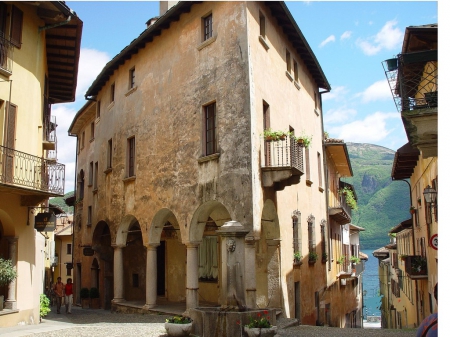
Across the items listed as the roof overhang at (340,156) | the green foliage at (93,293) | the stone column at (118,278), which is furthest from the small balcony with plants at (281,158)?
the green foliage at (93,293)

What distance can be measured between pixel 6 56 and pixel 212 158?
6.94 m

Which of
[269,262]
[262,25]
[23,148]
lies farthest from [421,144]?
[23,148]

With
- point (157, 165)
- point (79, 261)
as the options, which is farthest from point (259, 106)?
point (79, 261)

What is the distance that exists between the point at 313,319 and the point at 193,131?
985 centimetres

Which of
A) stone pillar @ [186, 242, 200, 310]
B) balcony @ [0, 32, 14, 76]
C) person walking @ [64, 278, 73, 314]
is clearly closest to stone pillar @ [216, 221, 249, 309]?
stone pillar @ [186, 242, 200, 310]

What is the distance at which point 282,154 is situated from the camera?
14.7 meters

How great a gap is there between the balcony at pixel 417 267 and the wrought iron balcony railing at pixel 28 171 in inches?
588

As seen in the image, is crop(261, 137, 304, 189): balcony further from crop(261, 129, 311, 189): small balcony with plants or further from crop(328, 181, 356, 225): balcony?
crop(328, 181, 356, 225): balcony

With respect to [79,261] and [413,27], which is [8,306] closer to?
[413,27]

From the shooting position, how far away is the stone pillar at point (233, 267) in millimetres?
11469

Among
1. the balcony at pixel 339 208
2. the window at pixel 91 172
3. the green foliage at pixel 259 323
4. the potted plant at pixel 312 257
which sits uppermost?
the window at pixel 91 172

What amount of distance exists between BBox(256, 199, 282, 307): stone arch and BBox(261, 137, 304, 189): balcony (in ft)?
4.53

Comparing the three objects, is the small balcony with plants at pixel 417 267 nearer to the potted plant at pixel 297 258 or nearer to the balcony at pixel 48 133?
the potted plant at pixel 297 258

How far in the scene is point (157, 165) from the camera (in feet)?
60.1
